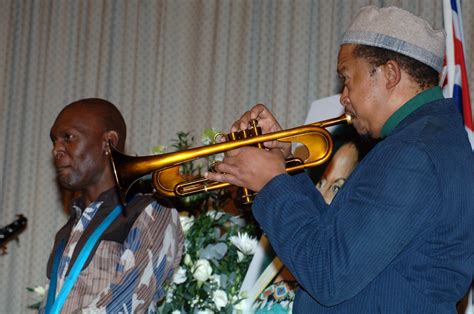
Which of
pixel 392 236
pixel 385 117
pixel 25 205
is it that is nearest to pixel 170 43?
pixel 25 205

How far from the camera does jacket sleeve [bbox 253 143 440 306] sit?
6.07 feet

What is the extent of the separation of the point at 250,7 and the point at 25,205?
6.64ft

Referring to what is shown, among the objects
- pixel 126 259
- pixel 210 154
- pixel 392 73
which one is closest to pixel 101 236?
pixel 126 259

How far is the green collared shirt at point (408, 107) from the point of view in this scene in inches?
83.7

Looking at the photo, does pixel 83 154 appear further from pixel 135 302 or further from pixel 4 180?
pixel 4 180

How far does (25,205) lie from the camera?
537 cm

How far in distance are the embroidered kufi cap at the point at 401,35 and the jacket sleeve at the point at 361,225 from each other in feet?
1.19

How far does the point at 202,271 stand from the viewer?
3.46 meters

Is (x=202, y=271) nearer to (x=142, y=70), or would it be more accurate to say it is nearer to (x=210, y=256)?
(x=210, y=256)

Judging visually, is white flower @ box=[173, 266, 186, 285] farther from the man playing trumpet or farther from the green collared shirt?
the green collared shirt

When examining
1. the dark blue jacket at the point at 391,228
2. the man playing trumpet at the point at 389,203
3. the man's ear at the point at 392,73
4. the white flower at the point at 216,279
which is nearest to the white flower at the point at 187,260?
the white flower at the point at 216,279

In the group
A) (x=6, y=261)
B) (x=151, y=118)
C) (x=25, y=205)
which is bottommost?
(x=6, y=261)

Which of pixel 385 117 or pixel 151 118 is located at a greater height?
pixel 385 117

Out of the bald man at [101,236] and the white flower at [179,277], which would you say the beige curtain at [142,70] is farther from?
the white flower at [179,277]
